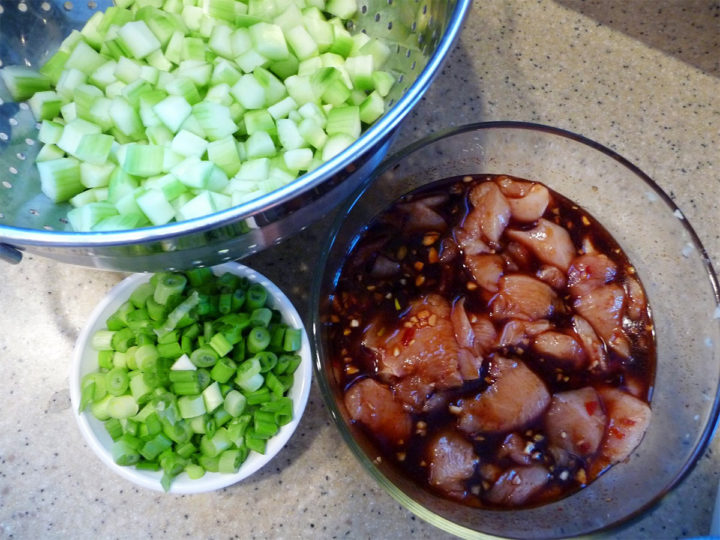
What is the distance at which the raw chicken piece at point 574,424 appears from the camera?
1.44 m

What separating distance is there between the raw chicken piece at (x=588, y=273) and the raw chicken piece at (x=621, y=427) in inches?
10.6

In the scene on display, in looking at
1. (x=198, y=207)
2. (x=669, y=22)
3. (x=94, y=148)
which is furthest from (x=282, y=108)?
(x=669, y=22)

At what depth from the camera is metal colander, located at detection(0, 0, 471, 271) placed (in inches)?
37.9

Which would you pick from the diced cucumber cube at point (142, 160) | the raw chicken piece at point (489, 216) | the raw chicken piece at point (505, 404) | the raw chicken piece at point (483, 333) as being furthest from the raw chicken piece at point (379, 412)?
the diced cucumber cube at point (142, 160)

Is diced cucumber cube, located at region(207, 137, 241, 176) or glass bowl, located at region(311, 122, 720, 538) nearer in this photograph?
diced cucumber cube, located at region(207, 137, 241, 176)

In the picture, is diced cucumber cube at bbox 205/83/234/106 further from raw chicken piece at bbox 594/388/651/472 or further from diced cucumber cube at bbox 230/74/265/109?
raw chicken piece at bbox 594/388/651/472

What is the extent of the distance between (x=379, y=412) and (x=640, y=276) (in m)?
0.81

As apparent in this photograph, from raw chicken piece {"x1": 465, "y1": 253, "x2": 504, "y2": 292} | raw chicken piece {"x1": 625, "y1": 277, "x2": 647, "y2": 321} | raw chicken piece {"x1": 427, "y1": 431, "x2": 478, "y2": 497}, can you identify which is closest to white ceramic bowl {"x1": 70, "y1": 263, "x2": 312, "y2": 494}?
raw chicken piece {"x1": 427, "y1": 431, "x2": 478, "y2": 497}

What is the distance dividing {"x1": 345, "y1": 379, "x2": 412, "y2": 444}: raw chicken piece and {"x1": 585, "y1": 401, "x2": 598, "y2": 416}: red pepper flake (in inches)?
16.9

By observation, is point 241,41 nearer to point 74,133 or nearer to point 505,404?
point 74,133

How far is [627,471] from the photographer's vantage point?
4.89 ft

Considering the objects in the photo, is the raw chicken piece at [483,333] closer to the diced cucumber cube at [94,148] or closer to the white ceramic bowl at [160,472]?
the white ceramic bowl at [160,472]

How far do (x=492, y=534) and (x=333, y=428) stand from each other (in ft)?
1.52

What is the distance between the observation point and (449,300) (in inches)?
59.0
